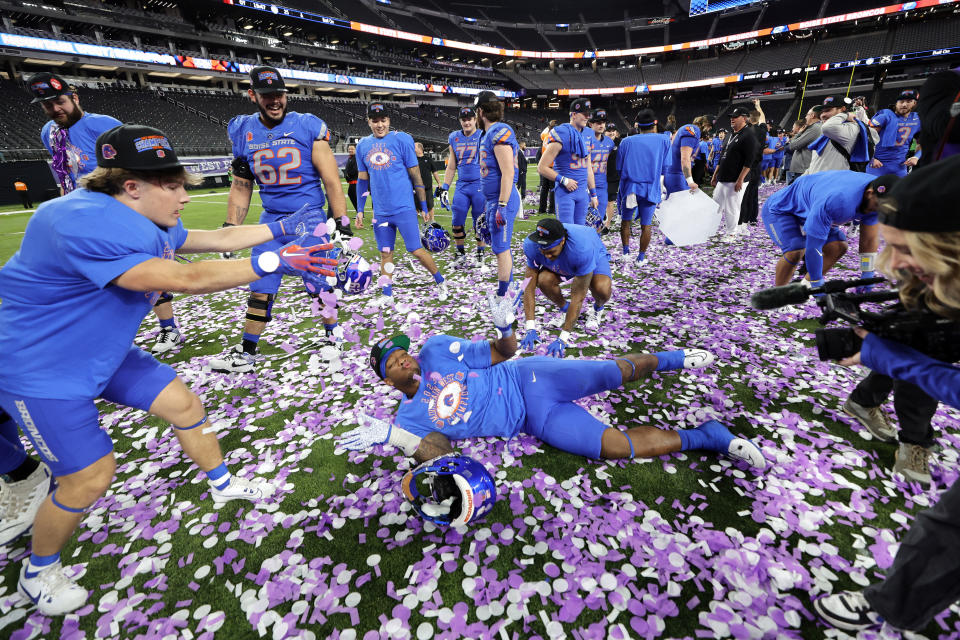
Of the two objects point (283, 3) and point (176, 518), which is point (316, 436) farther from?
point (283, 3)

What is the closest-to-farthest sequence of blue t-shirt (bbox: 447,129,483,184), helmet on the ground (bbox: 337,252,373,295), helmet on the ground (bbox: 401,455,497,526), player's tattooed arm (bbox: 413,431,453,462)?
1. helmet on the ground (bbox: 401,455,497,526)
2. player's tattooed arm (bbox: 413,431,453,462)
3. helmet on the ground (bbox: 337,252,373,295)
4. blue t-shirt (bbox: 447,129,483,184)

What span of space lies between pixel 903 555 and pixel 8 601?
4.35 m

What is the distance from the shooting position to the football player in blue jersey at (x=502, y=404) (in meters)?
2.72

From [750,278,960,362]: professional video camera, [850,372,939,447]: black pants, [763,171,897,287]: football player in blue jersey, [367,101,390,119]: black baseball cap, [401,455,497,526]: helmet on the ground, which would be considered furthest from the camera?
[367,101,390,119]: black baseball cap

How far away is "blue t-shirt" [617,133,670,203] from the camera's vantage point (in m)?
6.76

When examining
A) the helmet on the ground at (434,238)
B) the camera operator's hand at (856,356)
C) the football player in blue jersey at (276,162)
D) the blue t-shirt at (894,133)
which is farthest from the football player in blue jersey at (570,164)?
the blue t-shirt at (894,133)

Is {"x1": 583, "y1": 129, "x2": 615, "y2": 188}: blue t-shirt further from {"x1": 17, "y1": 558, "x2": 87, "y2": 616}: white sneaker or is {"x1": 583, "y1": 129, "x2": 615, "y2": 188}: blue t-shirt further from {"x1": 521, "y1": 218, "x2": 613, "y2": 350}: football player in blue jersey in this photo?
{"x1": 17, "y1": 558, "x2": 87, "y2": 616}: white sneaker

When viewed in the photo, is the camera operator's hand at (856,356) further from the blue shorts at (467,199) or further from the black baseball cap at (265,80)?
the blue shorts at (467,199)

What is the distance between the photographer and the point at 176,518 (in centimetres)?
265

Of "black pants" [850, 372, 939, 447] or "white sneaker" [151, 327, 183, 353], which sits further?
"white sneaker" [151, 327, 183, 353]

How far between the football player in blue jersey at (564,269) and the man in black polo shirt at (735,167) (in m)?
4.29

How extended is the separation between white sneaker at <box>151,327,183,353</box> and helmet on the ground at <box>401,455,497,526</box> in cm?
455

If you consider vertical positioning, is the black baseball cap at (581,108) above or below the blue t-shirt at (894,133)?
above

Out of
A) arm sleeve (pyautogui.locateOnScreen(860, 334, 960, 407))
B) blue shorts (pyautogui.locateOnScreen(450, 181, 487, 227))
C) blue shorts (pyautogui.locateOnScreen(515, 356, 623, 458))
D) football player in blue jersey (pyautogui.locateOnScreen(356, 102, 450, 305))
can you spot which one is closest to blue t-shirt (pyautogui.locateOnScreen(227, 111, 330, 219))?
football player in blue jersey (pyautogui.locateOnScreen(356, 102, 450, 305))
